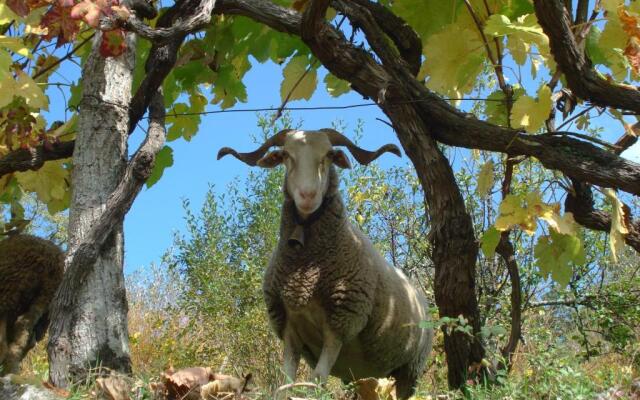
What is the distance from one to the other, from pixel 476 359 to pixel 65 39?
8.48ft

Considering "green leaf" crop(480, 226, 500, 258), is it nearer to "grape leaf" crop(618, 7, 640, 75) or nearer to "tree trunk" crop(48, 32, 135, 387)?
"grape leaf" crop(618, 7, 640, 75)

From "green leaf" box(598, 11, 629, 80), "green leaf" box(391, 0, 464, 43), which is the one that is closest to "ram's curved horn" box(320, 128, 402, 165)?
"green leaf" box(391, 0, 464, 43)

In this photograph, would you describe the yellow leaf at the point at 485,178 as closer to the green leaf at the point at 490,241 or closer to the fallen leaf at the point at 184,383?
the green leaf at the point at 490,241

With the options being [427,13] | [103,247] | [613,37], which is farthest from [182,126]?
[613,37]

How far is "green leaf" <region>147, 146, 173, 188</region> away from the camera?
4836mm

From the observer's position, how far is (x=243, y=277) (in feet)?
Answer: 24.5

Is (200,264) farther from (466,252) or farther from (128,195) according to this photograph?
(466,252)

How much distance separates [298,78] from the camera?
4539 millimetres

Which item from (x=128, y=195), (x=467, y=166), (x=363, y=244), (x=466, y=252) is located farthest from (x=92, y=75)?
(x=467, y=166)

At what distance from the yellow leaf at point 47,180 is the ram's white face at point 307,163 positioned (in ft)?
4.54

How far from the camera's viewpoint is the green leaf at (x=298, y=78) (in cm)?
452

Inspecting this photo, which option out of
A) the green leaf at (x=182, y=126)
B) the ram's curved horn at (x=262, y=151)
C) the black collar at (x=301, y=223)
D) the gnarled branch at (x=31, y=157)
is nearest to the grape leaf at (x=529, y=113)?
the black collar at (x=301, y=223)

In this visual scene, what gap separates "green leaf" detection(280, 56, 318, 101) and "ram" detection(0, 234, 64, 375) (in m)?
1.76

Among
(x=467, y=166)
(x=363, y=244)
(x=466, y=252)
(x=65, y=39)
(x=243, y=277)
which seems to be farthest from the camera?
(x=467, y=166)
